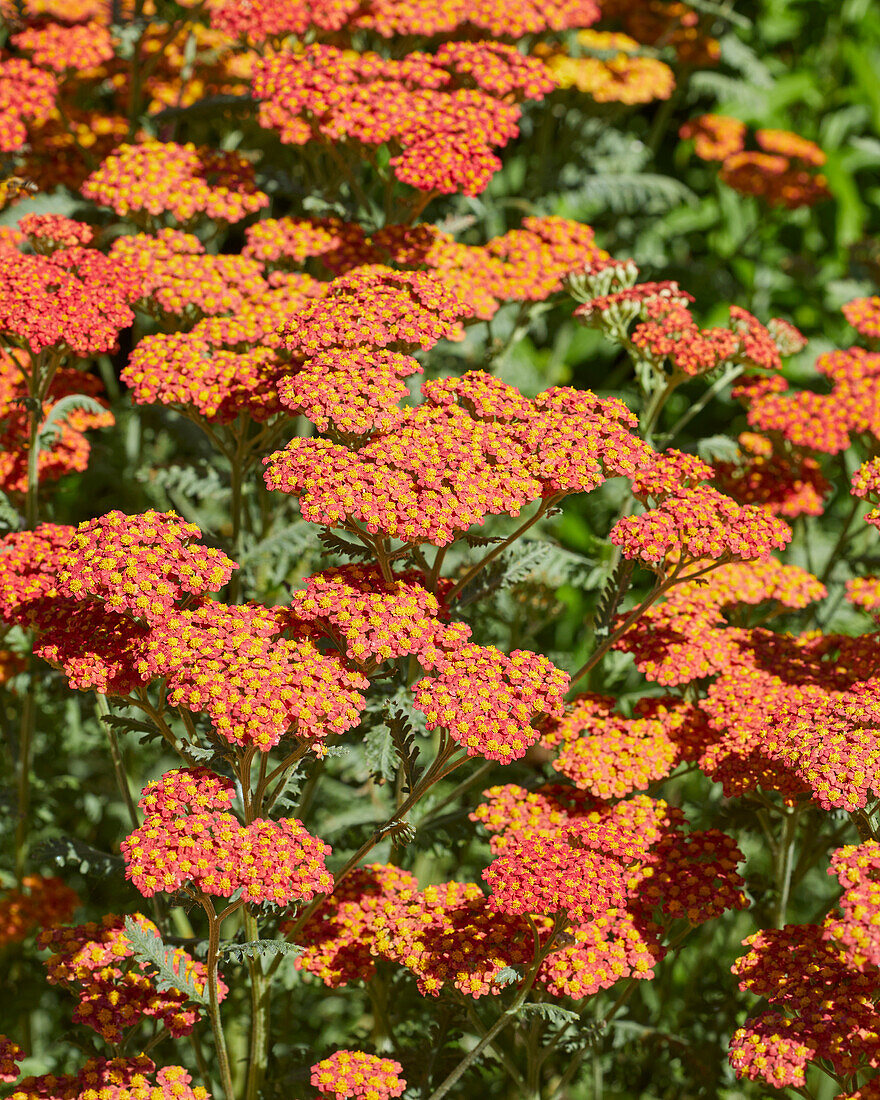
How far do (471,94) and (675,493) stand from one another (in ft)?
6.00

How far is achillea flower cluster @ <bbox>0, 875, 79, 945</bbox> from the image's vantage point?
4379 millimetres

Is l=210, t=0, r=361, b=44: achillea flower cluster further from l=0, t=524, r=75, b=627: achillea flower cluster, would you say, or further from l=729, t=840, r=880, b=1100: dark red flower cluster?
l=729, t=840, r=880, b=1100: dark red flower cluster

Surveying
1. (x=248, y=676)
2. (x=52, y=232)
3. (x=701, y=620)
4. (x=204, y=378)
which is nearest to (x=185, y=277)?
(x=52, y=232)

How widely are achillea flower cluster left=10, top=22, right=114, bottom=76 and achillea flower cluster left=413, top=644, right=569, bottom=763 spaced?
317 centimetres

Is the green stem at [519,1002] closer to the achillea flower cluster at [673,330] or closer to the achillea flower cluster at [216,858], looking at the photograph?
the achillea flower cluster at [216,858]

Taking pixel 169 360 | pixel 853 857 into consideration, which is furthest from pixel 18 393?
pixel 853 857

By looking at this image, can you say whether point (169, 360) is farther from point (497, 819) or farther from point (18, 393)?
point (497, 819)

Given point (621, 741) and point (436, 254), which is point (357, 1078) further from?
point (436, 254)

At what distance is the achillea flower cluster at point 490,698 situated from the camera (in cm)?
301

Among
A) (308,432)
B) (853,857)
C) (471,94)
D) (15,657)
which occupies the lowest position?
(15,657)

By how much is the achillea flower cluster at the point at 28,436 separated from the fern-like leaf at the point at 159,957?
1716 mm

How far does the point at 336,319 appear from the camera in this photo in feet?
12.1

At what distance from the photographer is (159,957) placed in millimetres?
3150

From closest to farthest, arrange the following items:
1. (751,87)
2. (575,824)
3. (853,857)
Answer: (853,857) < (575,824) < (751,87)
